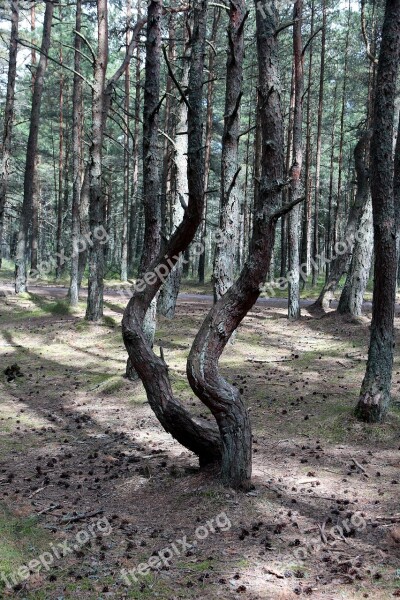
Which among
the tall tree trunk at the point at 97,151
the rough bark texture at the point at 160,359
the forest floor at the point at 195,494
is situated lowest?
the forest floor at the point at 195,494

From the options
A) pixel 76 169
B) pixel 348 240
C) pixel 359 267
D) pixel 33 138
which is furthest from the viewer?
pixel 33 138

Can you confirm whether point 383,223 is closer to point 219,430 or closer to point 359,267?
point 219,430

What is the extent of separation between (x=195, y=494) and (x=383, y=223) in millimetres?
4278

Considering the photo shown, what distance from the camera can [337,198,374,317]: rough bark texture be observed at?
14.5 metres

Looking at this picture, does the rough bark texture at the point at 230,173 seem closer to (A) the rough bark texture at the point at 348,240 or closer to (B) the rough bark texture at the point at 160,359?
(A) the rough bark texture at the point at 348,240

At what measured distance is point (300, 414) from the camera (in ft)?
29.9

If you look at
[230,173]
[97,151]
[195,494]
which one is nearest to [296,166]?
[230,173]

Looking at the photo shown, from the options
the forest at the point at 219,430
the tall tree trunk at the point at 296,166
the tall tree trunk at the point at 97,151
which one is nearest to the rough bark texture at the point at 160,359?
the forest at the point at 219,430

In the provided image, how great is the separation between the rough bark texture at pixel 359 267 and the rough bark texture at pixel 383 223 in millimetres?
6922

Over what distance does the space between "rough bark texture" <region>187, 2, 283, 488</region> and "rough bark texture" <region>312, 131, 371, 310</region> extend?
1086cm

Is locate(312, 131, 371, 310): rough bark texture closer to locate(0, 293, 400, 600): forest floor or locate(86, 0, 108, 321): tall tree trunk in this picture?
locate(0, 293, 400, 600): forest floor

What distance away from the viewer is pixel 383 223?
7.70m

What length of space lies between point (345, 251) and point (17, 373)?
10.3 metres

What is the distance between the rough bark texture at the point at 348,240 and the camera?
17.0m
